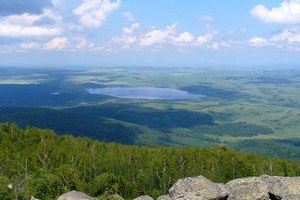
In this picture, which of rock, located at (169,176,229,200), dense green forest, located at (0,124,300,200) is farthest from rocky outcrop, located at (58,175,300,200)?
dense green forest, located at (0,124,300,200)

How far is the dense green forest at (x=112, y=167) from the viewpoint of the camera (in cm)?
9919

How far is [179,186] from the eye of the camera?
207 feet

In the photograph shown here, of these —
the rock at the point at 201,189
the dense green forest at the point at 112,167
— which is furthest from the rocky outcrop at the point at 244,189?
the dense green forest at the point at 112,167

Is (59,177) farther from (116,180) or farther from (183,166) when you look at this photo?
(183,166)

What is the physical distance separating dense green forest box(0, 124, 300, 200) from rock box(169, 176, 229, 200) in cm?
3314

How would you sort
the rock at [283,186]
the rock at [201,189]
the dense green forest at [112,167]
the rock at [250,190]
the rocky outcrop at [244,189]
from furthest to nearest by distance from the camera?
1. the dense green forest at [112,167]
2. the rock at [201,189]
3. the rock at [283,186]
4. the rocky outcrop at [244,189]
5. the rock at [250,190]

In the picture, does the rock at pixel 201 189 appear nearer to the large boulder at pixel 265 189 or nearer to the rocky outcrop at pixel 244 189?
the rocky outcrop at pixel 244 189

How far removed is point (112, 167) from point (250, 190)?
6799 centimetres

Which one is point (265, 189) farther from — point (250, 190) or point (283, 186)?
point (283, 186)

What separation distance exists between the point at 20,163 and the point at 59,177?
2143cm

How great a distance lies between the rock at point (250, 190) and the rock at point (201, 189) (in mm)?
1614

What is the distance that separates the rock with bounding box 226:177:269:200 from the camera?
5625 centimetres

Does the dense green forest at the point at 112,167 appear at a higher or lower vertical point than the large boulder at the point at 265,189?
lower

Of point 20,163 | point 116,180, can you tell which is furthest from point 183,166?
point 20,163
